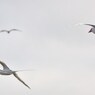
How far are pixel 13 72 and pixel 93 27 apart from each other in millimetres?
10293

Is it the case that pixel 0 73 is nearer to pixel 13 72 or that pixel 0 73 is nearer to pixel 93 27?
pixel 13 72

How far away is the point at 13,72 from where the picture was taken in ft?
119

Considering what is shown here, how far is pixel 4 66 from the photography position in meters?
38.3

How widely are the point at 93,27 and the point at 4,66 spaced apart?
1131 centimetres

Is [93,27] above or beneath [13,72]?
above

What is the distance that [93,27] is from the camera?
3656 centimetres

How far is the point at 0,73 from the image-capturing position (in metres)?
35.9

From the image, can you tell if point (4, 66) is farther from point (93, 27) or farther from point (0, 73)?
point (93, 27)

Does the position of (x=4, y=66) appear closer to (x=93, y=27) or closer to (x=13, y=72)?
(x=13, y=72)

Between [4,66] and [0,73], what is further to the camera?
[4,66]

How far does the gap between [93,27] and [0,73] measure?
38.0ft

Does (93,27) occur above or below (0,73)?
above

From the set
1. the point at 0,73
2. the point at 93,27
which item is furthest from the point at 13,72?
the point at 93,27
